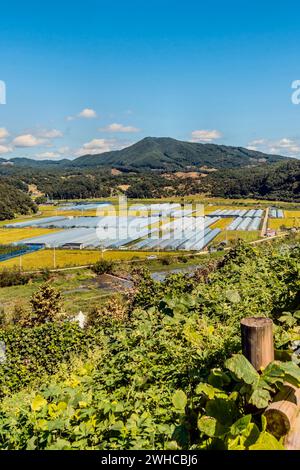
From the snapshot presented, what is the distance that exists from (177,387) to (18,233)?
2330 inches

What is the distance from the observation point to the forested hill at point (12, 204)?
7644 centimetres

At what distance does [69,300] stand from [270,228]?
33624 millimetres

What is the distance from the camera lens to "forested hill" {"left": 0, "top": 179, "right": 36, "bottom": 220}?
7644 centimetres

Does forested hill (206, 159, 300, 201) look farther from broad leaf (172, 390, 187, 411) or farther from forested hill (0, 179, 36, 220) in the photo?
broad leaf (172, 390, 187, 411)

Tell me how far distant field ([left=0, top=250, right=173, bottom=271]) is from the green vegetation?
1348 inches

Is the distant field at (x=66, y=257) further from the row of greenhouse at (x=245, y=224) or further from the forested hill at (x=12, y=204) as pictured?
the forested hill at (x=12, y=204)

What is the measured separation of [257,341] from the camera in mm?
2113

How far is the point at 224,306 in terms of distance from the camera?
461cm

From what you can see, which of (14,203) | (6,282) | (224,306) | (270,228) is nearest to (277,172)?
(270,228)

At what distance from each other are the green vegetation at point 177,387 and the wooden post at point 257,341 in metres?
0.09

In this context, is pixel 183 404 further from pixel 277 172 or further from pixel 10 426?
pixel 277 172

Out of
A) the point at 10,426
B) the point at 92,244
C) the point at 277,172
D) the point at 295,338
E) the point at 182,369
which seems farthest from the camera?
the point at 277,172

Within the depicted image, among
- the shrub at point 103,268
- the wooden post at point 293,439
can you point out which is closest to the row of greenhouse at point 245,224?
the shrub at point 103,268

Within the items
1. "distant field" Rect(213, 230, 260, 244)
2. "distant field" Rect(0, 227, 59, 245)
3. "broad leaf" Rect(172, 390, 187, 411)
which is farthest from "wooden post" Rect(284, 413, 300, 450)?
"distant field" Rect(0, 227, 59, 245)
